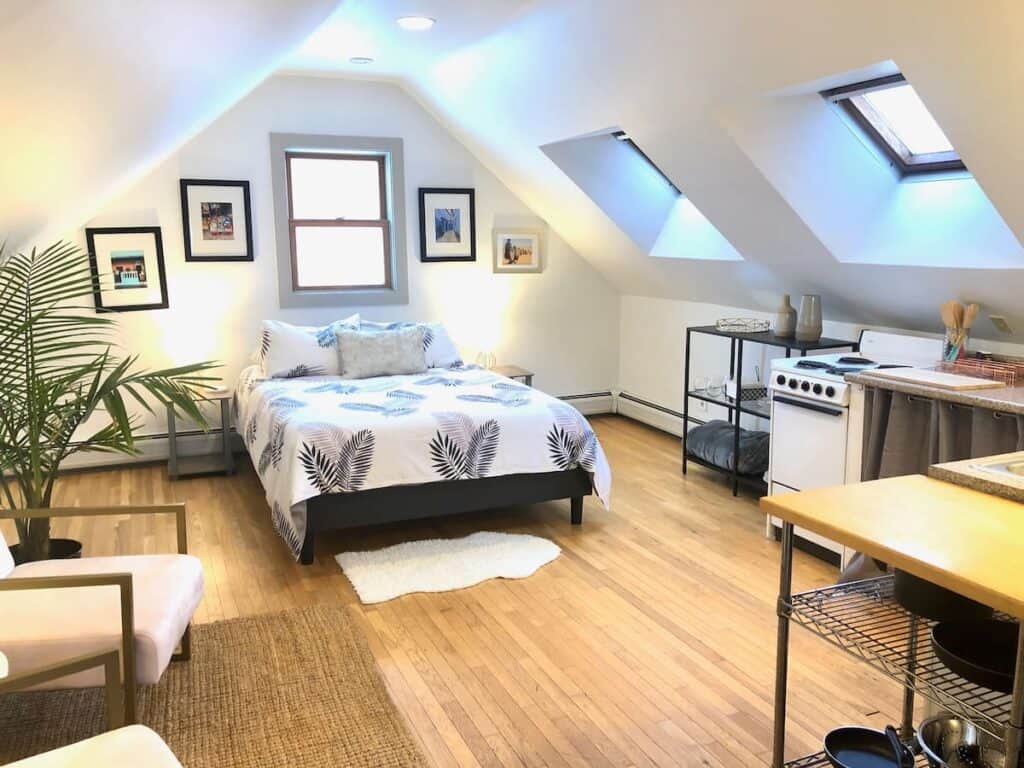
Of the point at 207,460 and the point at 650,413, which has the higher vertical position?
the point at 650,413

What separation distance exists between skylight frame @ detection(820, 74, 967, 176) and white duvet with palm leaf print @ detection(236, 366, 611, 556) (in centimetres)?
187

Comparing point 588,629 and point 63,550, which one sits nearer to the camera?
point 588,629

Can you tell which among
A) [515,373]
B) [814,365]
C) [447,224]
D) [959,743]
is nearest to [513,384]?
[515,373]

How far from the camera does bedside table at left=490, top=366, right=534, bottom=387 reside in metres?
5.89

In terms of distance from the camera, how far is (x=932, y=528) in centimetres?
163

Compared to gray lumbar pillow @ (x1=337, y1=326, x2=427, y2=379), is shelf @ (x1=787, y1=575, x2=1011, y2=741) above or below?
below

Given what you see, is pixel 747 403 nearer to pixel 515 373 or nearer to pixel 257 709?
pixel 515 373

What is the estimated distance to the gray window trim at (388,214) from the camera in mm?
5457

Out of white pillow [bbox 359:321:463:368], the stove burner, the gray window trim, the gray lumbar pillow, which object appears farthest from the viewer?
the gray window trim

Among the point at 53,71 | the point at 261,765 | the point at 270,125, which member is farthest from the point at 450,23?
the point at 261,765

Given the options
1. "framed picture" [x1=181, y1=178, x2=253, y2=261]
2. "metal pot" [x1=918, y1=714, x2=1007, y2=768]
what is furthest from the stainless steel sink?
"framed picture" [x1=181, y1=178, x2=253, y2=261]

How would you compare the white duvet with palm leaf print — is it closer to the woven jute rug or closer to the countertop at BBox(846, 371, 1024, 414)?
the woven jute rug

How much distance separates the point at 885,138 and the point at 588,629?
2.52m

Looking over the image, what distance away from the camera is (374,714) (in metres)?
2.56
